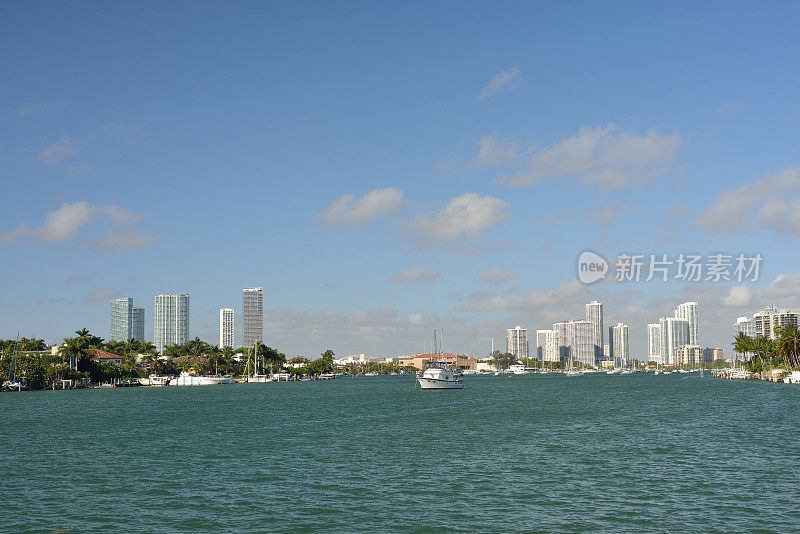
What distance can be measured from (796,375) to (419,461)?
17499cm

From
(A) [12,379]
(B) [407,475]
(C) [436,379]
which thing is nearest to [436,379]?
(C) [436,379]

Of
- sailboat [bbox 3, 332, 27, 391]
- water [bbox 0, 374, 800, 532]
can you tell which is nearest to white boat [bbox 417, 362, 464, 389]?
water [bbox 0, 374, 800, 532]

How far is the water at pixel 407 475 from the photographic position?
113 ft

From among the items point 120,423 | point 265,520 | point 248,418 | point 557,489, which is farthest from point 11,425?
point 557,489

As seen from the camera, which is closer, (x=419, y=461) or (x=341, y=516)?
(x=341, y=516)

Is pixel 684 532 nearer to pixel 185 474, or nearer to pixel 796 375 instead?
pixel 185 474

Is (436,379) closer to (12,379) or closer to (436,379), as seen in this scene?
(436,379)

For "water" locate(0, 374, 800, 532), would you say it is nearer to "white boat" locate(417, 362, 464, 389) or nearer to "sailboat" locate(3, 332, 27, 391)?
"white boat" locate(417, 362, 464, 389)

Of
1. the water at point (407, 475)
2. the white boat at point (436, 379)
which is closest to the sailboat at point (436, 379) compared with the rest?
the white boat at point (436, 379)

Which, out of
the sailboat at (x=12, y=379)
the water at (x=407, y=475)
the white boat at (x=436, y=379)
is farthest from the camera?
the sailboat at (x=12, y=379)

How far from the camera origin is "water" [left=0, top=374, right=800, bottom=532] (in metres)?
34.4

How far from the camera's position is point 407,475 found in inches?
1866

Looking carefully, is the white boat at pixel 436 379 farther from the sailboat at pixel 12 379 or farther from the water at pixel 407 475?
the sailboat at pixel 12 379

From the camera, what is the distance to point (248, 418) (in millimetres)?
98688
